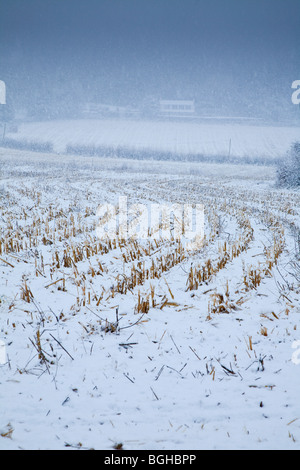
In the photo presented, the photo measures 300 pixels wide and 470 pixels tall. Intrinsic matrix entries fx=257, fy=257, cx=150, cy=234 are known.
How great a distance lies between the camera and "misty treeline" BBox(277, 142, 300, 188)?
23.3 m

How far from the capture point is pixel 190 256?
6332mm

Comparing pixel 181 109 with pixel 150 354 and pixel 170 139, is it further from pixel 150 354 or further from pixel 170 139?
pixel 150 354

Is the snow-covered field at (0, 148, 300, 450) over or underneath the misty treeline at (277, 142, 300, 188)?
underneath

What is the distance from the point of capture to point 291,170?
23641 mm

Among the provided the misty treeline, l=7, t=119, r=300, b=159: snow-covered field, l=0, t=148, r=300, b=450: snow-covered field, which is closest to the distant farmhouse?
l=7, t=119, r=300, b=159: snow-covered field

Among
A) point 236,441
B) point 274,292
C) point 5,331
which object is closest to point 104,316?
point 5,331

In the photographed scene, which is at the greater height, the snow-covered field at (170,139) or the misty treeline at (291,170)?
the snow-covered field at (170,139)

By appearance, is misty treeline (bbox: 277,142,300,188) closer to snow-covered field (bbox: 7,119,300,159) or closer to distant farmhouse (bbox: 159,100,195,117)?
snow-covered field (bbox: 7,119,300,159)

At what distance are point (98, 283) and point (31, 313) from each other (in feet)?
4.80

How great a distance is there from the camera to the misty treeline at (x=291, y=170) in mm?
23266

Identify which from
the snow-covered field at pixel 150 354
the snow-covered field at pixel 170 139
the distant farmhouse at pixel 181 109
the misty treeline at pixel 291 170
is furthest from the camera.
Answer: the distant farmhouse at pixel 181 109

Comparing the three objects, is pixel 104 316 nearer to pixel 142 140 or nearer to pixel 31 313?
pixel 31 313

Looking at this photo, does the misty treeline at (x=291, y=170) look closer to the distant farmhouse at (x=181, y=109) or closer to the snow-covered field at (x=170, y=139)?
the snow-covered field at (x=170, y=139)

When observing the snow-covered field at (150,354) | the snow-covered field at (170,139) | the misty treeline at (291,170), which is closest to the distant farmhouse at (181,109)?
the snow-covered field at (170,139)
